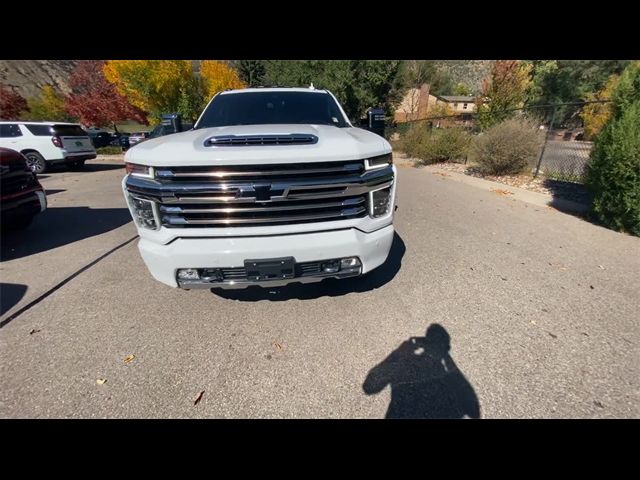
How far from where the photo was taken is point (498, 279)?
11.0 ft

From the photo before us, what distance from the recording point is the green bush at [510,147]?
29.0 ft

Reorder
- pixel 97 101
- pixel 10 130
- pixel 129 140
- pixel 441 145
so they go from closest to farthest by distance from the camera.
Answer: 1. pixel 129 140
2. pixel 10 130
3. pixel 441 145
4. pixel 97 101

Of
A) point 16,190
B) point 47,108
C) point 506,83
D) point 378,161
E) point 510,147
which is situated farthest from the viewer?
point 47,108

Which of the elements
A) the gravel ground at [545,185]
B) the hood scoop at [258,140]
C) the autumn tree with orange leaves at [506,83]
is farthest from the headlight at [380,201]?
the autumn tree with orange leaves at [506,83]

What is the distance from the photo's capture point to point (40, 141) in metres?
10.5

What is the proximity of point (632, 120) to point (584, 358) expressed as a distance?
4594 millimetres

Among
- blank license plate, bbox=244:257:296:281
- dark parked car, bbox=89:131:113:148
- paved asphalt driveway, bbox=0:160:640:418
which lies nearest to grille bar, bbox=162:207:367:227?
blank license plate, bbox=244:257:296:281

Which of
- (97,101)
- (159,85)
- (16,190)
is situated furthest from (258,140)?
(97,101)

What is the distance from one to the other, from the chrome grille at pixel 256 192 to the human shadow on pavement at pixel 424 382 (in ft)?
3.93

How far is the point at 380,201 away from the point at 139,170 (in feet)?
A: 6.03

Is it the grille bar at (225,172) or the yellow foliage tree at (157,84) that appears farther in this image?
the yellow foliage tree at (157,84)

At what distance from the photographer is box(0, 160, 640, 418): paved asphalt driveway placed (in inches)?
75.8

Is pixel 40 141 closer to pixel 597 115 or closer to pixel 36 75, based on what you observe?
pixel 597 115

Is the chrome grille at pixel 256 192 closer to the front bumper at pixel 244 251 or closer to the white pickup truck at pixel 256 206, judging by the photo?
the white pickup truck at pixel 256 206
